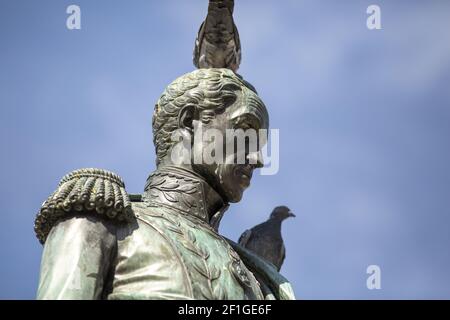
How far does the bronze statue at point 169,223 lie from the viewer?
994 centimetres

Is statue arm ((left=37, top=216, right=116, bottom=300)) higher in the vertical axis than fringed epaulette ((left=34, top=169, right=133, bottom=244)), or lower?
lower

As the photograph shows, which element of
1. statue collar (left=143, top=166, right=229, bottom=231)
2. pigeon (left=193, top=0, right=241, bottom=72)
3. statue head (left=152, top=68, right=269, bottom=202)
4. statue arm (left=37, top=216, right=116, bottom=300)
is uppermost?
pigeon (left=193, top=0, right=241, bottom=72)

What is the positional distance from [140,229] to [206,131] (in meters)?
1.26

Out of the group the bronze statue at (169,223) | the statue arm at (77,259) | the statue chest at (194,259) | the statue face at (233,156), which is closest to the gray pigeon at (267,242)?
the bronze statue at (169,223)

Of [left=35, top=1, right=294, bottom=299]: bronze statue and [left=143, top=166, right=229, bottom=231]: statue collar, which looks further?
[left=143, top=166, right=229, bottom=231]: statue collar

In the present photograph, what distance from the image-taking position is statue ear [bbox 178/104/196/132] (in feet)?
37.8

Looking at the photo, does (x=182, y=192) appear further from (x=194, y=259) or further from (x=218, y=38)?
(x=218, y=38)

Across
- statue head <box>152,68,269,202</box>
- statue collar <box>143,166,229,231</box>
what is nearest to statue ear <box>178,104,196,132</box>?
statue head <box>152,68,269,202</box>

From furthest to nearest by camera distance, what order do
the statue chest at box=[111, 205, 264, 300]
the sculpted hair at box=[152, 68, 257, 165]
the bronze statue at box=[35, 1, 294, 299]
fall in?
the sculpted hair at box=[152, 68, 257, 165], the statue chest at box=[111, 205, 264, 300], the bronze statue at box=[35, 1, 294, 299]

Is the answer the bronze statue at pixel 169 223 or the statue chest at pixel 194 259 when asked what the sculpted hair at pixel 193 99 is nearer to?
the bronze statue at pixel 169 223

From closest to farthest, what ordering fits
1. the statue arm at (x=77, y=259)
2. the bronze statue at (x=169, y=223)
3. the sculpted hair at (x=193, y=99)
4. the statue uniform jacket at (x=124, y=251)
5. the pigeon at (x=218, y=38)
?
the statue arm at (x=77, y=259) → the statue uniform jacket at (x=124, y=251) → the bronze statue at (x=169, y=223) → the sculpted hair at (x=193, y=99) → the pigeon at (x=218, y=38)

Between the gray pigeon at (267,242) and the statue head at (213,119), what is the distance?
1189mm

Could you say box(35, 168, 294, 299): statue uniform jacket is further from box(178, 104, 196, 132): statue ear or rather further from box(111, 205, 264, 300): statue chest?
box(178, 104, 196, 132): statue ear
